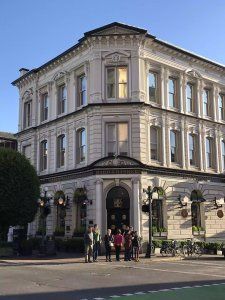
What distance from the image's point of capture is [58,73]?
37219 mm

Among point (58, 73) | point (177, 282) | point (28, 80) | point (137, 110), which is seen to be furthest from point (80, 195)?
point (177, 282)

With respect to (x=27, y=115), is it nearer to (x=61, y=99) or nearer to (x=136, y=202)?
(x=61, y=99)

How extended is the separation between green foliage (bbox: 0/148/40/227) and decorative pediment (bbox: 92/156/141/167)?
14.6 ft

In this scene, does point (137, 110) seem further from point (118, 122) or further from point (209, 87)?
point (209, 87)

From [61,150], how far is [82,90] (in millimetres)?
5100

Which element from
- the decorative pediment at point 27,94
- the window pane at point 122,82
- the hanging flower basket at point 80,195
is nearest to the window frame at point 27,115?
the decorative pediment at point 27,94

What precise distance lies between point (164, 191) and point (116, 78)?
28.5ft

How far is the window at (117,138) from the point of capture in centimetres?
3189

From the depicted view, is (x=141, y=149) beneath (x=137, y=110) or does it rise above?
beneath

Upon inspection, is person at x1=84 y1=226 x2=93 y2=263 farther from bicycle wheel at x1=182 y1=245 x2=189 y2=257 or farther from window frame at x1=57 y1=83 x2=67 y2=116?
window frame at x1=57 y1=83 x2=67 y2=116

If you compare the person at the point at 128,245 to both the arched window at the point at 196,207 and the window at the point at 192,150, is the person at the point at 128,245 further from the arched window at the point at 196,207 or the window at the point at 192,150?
the window at the point at 192,150

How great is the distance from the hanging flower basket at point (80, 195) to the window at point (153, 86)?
8321 millimetres

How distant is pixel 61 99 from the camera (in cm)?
3709

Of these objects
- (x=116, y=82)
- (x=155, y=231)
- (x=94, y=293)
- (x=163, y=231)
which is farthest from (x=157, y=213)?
(x=94, y=293)
